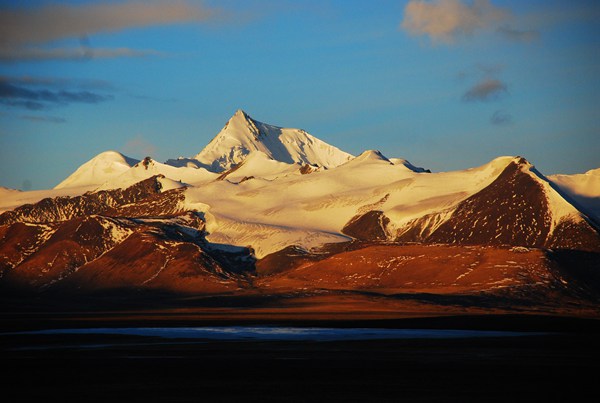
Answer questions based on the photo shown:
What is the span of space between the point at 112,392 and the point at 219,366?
58.0 feet

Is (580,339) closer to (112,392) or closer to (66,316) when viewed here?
(112,392)

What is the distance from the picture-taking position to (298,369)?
321 ft

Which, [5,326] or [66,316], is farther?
[66,316]

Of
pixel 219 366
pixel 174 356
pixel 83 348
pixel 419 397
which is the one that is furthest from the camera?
pixel 83 348

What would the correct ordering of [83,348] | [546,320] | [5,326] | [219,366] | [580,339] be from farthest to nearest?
[546,320]
[5,326]
[580,339]
[83,348]
[219,366]

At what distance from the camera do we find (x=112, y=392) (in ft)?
276

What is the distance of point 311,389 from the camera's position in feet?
281

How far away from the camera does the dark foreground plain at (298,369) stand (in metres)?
83.4

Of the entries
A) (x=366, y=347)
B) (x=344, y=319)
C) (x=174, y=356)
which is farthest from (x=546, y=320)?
(x=174, y=356)

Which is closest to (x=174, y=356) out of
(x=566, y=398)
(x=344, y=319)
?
(x=566, y=398)

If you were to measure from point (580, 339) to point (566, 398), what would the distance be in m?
55.9

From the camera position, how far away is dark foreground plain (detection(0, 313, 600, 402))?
83375mm

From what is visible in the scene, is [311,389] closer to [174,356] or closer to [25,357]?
[174,356]

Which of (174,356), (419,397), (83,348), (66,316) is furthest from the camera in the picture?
(66,316)
